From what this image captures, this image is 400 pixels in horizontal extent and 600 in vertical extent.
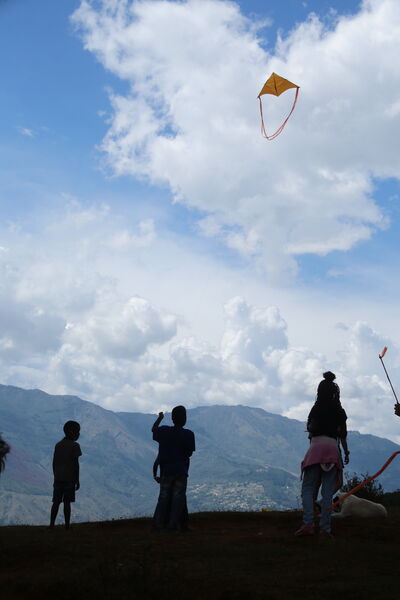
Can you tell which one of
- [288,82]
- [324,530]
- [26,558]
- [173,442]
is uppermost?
[288,82]

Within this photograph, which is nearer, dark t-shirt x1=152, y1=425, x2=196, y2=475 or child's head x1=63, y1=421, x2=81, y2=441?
dark t-shirt x1=152, y1=425, x2=196, y2=475

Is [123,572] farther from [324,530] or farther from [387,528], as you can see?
[387,528]

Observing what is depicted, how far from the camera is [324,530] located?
11.1 metres

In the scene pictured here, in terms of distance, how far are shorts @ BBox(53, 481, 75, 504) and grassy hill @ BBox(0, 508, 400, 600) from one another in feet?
4.65

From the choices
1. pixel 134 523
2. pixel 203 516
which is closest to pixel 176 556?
pixel 134 523

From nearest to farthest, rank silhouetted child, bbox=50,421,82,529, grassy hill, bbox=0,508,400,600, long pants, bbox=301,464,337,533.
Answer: grassy hill, bbox=0,508,400,600
long pants, bbox=301,464,337,533
silhouetted child, bbox=50,421,82,529

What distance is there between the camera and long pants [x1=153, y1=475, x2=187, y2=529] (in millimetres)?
12891

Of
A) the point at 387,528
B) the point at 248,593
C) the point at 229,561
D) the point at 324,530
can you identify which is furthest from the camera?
the point at 387,528

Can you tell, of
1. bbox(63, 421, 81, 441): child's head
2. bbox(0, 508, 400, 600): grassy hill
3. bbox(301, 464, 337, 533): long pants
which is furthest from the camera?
bbox(63, 421, 81, 441): child's head

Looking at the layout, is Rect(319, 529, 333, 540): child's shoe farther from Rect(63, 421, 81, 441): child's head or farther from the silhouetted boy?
Rect(63, 421, 81, 441): child's head

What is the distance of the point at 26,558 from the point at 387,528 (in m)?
7.02

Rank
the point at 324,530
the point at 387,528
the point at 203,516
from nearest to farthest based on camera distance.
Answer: the point at 324,530 → the point at 387,528 → the point at 203,516

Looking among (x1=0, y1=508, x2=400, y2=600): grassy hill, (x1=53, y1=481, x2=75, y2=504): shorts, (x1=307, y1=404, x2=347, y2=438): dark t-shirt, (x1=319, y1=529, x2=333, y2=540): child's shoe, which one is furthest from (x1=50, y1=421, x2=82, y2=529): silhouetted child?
(x1=319, y1=529, x2=333, y2=540): child's shoe

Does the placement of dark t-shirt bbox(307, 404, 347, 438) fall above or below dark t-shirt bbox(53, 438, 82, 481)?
above
